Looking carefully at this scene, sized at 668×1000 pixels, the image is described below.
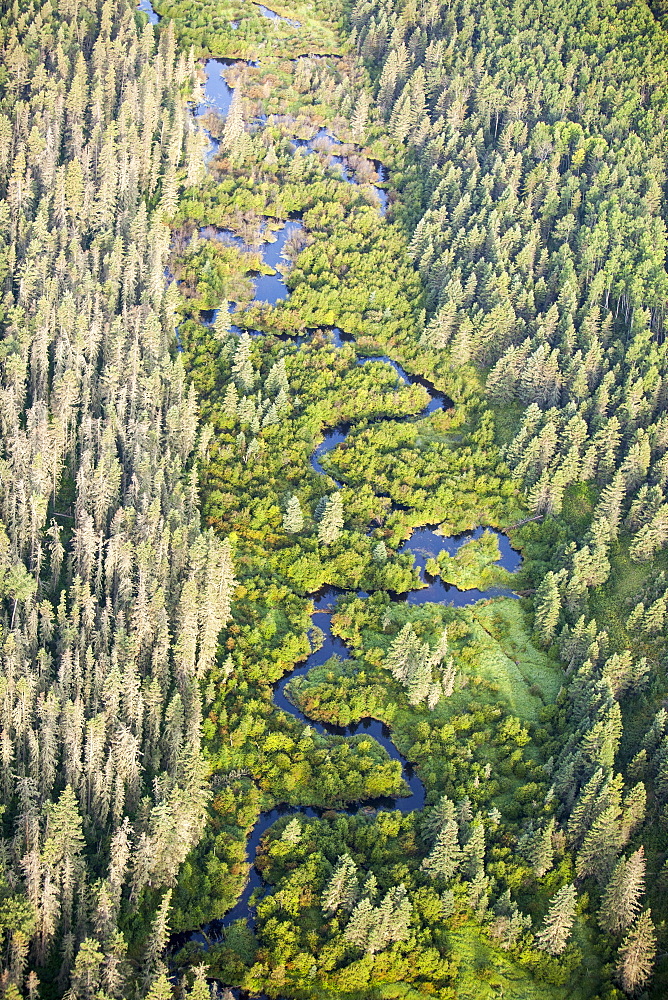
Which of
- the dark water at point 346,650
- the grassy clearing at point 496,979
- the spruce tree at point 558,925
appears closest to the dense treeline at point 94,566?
the dark water at point 346,650

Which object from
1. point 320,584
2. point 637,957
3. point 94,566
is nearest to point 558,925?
point 637,957

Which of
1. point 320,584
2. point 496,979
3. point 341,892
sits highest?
point 320,584

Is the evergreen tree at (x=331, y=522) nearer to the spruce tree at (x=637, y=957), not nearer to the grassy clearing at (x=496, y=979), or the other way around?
the grassy clearing at (x=496, y=979)

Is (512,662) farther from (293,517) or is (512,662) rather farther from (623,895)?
(623,895)

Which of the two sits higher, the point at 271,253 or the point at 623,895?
the point at 271,253

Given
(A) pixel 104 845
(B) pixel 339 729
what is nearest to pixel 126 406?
(B) pixel 339 729
